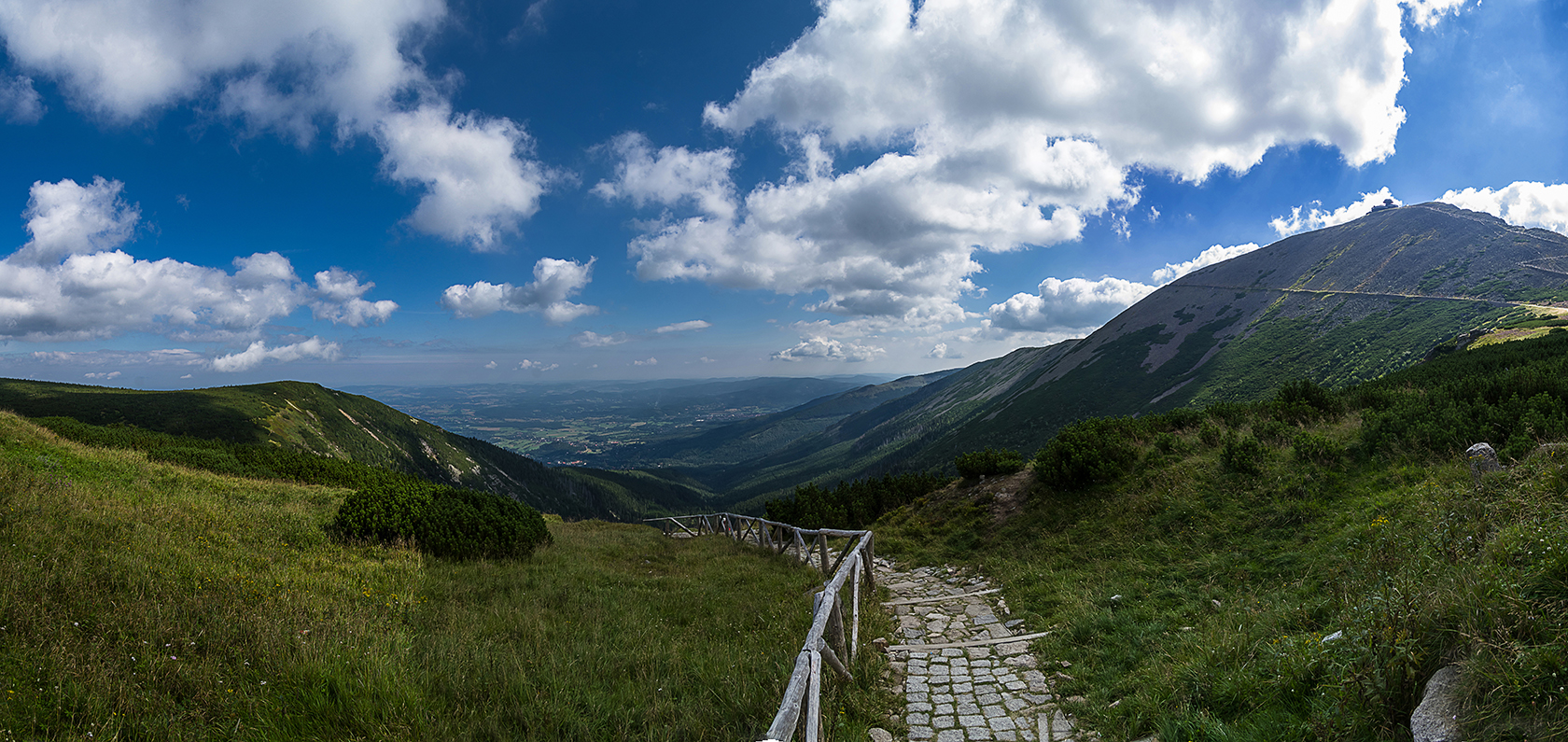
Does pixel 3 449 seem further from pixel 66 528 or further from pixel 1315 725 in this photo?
pixel 1315 725

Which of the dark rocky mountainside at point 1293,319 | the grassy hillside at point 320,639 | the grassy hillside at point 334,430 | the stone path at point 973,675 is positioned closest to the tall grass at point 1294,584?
the stone path at point 973,675

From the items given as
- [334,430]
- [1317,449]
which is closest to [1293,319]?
[1317,449]

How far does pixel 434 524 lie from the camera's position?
11.7 m

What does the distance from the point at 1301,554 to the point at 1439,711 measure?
5.99 metres

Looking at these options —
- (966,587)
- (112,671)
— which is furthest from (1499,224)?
(112,671)

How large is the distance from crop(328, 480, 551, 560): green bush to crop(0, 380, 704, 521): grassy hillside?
83.2 ft

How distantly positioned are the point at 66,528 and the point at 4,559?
1.81m

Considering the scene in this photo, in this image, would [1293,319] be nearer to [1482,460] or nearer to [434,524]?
[1482,460]

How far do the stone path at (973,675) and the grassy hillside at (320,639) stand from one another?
3.03 ft

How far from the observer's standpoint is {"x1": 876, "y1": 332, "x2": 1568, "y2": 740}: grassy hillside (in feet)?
11.6

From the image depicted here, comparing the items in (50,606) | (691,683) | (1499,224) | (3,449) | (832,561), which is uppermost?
(1499,224)

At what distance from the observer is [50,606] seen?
514 centimetres

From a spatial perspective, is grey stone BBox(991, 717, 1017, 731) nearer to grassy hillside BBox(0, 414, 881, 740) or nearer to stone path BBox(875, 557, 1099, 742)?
stone path BBox(875, 557, 1099, 742)

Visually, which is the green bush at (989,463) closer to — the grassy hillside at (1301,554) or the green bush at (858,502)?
the grassy hillside at (1301,554)
